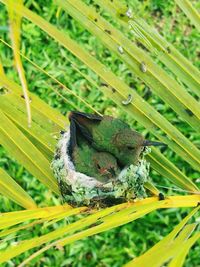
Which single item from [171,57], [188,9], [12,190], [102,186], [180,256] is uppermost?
[188,9]

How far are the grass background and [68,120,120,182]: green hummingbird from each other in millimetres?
1395

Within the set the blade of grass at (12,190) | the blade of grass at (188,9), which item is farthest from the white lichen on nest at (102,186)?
the blade of grass at (188,9)

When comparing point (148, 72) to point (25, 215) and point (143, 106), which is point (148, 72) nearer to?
point (143, 106)

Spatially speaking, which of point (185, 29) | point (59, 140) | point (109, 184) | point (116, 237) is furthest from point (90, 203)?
point (185, 29)

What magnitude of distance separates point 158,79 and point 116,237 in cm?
166

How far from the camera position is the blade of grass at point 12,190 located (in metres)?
1.51

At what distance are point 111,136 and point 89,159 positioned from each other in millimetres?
112

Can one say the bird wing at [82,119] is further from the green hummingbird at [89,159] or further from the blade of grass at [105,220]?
the blade of grass at [105,220]

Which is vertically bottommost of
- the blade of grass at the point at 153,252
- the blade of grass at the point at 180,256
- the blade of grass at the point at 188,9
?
the blade of grass at the point at 153,252

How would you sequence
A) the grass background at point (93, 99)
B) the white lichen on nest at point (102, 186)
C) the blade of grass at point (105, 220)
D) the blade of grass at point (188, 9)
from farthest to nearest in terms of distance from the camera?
the grass background at point (93, 99)
the blade of grass at point (188, 9)
the white lichen on nest at point (102, 186)
the blade of grass at point (105, 220)

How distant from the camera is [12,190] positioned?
153 cm

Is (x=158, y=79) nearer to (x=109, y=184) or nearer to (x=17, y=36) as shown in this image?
(x=109, y=184)

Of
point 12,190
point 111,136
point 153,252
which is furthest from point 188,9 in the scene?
point 153,252

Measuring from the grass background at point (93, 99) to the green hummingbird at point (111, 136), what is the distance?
1.52 m
